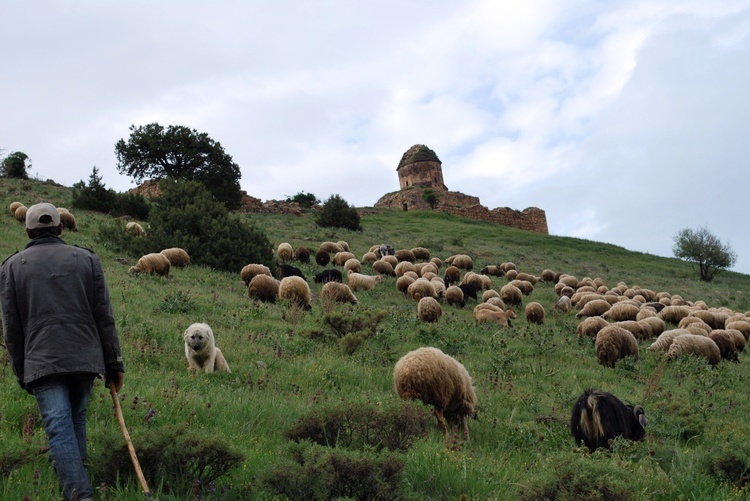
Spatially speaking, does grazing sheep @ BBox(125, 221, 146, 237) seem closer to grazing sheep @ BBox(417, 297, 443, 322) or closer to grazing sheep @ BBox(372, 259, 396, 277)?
grazing sheep @ BBox(372, 259, 396, 277)

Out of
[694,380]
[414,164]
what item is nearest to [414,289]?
[694,380]

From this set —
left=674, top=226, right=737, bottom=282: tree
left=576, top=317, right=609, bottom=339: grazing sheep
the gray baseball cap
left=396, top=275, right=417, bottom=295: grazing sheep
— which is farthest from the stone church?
the gray baseball cap

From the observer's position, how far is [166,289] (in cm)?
1301

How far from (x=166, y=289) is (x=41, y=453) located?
930 centimetres

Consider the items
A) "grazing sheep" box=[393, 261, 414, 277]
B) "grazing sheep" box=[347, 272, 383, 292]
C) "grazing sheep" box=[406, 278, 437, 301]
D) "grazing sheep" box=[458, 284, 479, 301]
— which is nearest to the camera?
"grazing sheep" box=[406, 278, 437, 301]

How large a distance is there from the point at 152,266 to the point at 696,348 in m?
13.0

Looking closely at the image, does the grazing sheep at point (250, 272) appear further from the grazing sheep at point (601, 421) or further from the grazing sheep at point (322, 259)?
the grazing sheep at point (601, 421)

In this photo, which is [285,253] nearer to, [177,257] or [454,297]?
[177,257]

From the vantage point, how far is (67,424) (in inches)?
147

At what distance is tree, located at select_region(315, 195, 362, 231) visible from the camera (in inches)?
1576

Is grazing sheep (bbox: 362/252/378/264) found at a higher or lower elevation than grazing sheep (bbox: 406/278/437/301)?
higher

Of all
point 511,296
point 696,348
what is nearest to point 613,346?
point 696,348

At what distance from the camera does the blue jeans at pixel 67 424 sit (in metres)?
3.57

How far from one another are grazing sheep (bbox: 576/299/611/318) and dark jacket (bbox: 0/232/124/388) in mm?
16148
